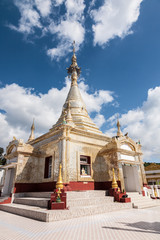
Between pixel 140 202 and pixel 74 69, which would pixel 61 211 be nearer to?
pixel 140 202

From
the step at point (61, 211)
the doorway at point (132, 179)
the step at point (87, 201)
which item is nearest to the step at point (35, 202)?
the step at point (61, 211)

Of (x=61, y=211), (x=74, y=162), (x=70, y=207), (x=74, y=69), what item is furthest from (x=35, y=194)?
(x=74, y=69)

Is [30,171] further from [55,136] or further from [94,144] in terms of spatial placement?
[94,144]

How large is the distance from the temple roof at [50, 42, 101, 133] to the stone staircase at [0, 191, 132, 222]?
21.6ft

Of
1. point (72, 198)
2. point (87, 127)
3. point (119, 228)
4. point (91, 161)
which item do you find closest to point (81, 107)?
A: point (87, 127)

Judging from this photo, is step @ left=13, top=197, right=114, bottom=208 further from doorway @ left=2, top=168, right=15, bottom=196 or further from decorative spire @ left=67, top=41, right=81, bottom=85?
decorative spire @ left=67, top=41, right=81, bottom=85

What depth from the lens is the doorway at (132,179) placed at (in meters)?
15.6

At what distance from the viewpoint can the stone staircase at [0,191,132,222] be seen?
7893mm

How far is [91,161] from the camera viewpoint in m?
15.2

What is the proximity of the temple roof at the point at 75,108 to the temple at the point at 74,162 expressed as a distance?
1.84 m

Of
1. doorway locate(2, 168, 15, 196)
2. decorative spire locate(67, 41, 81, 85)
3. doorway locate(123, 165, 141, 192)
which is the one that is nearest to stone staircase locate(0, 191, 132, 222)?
doorway locate(2, 168, 15, 196)

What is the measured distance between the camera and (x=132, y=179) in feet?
54.2

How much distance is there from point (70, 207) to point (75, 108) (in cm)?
1352

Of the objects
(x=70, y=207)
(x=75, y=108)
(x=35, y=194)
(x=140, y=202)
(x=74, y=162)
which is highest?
(x=75, y=108)
